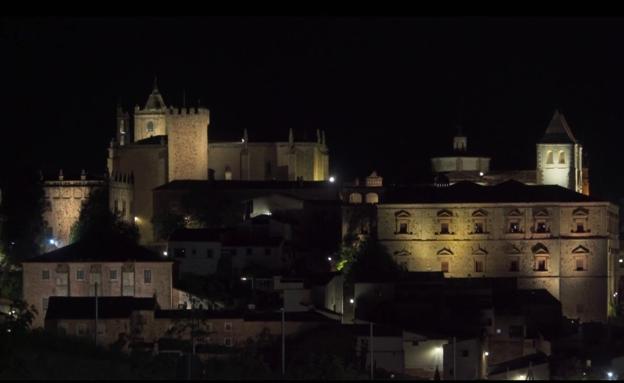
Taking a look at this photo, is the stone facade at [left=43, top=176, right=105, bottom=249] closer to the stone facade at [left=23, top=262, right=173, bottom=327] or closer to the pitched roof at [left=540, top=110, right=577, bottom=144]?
the stone facade at [left=23, top=262, right=173, bottom=327]

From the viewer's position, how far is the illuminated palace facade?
173 feet

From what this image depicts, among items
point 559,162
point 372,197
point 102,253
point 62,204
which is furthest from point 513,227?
point 62,204

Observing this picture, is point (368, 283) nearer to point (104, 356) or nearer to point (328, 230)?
point (328, 230)

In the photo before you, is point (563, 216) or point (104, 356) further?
point (563, 216)

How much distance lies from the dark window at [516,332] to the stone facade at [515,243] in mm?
7442

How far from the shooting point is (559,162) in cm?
6281

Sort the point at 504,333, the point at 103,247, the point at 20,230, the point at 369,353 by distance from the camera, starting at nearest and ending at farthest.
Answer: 1. the point at 369,353
2. the point at 504,333
3. the point at 103,247
4. the point at 20,230

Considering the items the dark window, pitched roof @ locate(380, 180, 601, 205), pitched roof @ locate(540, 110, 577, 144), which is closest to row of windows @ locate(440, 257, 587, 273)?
pitched roof @ locate(380, 180, 601, 205)

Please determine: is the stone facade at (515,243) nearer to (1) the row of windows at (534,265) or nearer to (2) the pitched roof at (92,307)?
(1) the row of windows at (534,265)

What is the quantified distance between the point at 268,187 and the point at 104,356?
26.5 m

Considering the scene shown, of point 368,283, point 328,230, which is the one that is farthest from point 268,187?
point 368,283

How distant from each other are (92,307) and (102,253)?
572 centimetres

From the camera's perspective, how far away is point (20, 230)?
5938 centimetres

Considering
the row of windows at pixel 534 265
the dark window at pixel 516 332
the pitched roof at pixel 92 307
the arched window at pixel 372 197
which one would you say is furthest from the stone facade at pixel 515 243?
the pitched roof at pixel 92 307
